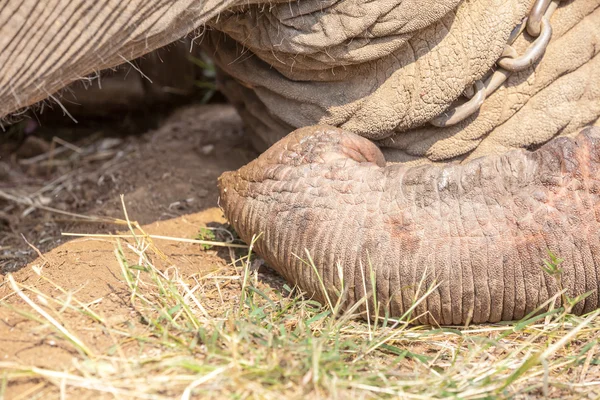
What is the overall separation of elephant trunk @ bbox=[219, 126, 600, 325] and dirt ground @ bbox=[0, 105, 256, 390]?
0.40m

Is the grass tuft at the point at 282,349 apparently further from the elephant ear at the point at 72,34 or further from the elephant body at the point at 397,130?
Result: the elephant ear at the point at 72,34

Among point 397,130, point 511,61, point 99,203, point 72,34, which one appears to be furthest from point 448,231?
point 99,203

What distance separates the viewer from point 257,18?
2035 millimetres

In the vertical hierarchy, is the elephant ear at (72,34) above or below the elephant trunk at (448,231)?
above

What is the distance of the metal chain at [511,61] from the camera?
6.97 ft

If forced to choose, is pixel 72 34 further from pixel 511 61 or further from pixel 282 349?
pixel 511 61

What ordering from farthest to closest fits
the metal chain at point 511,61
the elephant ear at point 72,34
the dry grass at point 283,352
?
the metal chain at point 511,61, the elephant ear at point 72,34, the dry grass at point 283,352

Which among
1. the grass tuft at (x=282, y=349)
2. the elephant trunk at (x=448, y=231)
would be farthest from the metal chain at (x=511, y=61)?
the grass tuft at (x=282, y=349)

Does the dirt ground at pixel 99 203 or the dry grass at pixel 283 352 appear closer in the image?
Result: the dry grass at pixel 283 352

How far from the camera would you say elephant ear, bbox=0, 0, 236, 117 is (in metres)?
1.63

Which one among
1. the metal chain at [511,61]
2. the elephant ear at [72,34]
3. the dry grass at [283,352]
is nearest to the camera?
the dry grass at [283,352]

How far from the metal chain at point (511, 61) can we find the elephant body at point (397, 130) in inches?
0.5

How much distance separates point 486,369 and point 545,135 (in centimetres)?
90

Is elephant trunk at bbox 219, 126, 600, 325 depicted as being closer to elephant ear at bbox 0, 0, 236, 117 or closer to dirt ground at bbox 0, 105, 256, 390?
dirt ground at bbox 0, 105, 256, 390
